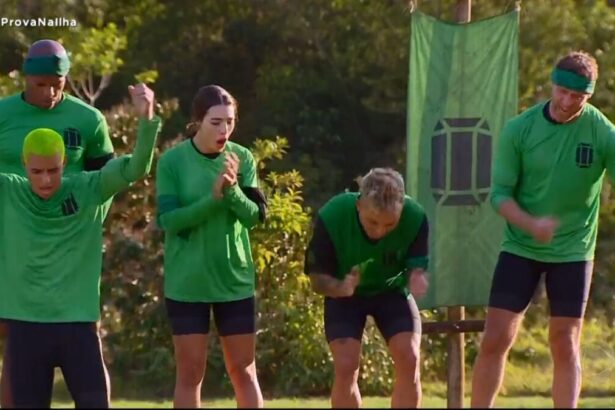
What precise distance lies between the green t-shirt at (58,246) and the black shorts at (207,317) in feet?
2.29

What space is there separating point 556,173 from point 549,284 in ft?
1.86

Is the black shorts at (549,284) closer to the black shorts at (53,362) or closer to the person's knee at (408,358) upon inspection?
the person's knee at (408,358)

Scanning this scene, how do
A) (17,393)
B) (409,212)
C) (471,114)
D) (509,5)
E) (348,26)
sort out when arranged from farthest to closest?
(348,26) < (509,5) < (471,114) < (409,212) < (17,393)

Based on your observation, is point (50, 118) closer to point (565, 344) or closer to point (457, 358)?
point (565, 344)

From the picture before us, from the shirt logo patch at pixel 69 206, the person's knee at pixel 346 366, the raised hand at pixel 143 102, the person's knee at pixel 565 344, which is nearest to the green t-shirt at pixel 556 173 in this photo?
the person's knee at pixel 565 344

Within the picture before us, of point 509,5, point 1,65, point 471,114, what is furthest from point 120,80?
point 471,114

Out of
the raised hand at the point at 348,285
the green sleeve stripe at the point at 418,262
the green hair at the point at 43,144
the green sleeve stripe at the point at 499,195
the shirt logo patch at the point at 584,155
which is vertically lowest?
the raised hand at the point at 348,285

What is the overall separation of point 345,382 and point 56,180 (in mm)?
1731

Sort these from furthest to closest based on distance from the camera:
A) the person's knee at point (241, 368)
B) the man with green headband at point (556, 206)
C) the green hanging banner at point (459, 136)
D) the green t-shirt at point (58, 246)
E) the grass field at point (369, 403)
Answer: the grass field at point (369, 403) → the green hanging banner at point (459, 136) → the man with green headband at point (556, 206) → the person's knee at point (241, 368) → the green t-shirt at point (58, 246)

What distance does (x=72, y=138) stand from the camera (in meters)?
7.55

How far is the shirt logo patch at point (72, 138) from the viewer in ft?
24.7

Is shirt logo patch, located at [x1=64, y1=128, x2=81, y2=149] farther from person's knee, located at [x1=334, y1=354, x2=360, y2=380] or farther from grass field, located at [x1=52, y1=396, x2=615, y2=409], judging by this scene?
grass field, located at [x1=52, y1=396, x2=615, y2=409]

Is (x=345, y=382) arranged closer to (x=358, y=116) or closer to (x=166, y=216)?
(x=166, y=216)

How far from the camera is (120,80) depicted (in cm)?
1593
